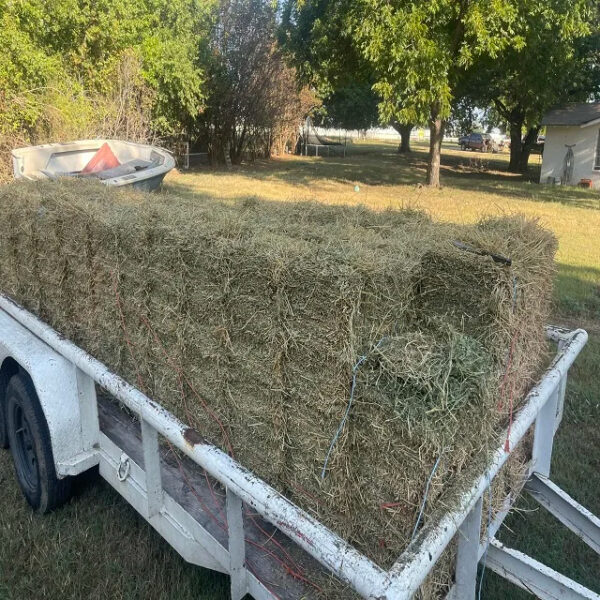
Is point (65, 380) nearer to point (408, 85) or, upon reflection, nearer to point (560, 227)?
point (560, 227)

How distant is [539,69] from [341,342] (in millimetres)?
21879

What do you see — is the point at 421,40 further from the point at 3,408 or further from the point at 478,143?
the point at 478,143

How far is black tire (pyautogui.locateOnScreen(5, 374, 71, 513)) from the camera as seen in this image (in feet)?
10.3

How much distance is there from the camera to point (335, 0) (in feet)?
61.9

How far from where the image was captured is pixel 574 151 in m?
24.7

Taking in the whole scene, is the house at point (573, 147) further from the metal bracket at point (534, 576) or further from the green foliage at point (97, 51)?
the metal bracket at point (534, 576)

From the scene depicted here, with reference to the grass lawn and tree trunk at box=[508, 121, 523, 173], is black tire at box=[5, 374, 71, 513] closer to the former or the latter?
the grass lawn

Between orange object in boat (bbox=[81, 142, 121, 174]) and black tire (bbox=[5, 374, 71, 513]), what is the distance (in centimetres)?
671

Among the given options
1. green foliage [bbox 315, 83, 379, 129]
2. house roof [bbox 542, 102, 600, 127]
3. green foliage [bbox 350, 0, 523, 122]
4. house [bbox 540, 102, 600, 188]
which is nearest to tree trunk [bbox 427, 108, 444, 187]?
green foliage [bbox 350, 0, 523, 122]

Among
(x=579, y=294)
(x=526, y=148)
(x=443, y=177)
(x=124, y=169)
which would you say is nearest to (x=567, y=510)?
(x=579, y=294)

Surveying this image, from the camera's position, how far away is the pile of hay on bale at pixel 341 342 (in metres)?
1.89

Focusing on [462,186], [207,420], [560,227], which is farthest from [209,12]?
[207,420]

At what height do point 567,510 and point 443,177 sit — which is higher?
point 443,177

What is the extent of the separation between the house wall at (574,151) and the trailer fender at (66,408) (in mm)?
25085
